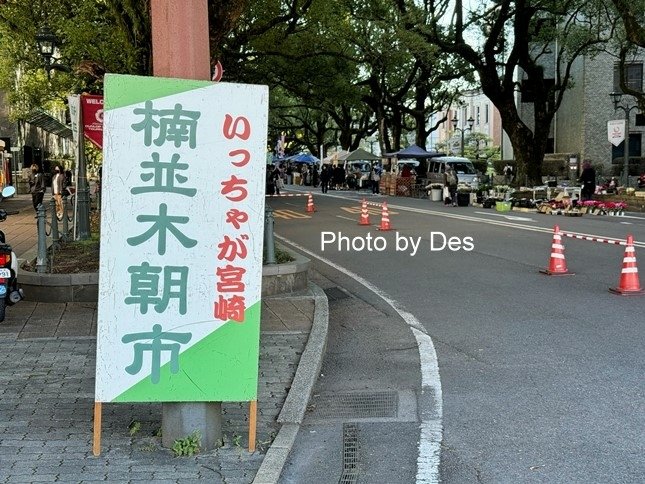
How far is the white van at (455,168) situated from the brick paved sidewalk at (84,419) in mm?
33636

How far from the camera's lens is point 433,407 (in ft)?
19.1

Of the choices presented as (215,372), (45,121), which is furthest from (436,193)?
(215,372)

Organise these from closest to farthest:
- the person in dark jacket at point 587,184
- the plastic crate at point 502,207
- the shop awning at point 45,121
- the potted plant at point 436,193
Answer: the shop awning at point 45,121 < the plastic crate at point 502,207 < the person in dark jacket at point 587,184 < the potted plant at point 436,193

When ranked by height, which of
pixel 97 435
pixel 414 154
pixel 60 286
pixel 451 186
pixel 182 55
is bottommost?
pixel 97 435

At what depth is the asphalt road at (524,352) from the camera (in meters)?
4.77

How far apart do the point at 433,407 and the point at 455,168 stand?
3778cm

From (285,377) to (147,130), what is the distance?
2798 mm

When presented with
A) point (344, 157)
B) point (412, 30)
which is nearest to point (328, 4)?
point (412, 30)

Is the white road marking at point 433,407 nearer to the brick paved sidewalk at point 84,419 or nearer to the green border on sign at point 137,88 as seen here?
the brick paved sidewalk at point 84,419

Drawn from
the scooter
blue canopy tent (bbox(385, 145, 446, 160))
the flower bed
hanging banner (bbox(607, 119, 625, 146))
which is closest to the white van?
blue canopy tent (bbox(385, 145, 446, 160))

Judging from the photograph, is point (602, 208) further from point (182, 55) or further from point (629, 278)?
point (182, 55)

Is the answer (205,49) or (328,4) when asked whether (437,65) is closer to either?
(328,4)

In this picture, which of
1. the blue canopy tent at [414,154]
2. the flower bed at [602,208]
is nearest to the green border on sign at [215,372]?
the flower bed at [602,208]

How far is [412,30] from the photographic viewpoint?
29484 mm
